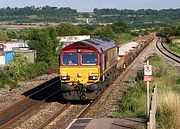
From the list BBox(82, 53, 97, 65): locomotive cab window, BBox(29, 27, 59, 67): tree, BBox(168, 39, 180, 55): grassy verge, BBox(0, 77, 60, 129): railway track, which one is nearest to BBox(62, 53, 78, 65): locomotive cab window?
BBox(82, 53, 97, 65): locomotive cab window

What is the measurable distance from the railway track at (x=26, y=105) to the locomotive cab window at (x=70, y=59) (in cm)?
237

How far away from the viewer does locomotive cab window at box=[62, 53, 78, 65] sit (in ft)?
67.7

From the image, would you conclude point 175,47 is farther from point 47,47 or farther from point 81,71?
point 81,71

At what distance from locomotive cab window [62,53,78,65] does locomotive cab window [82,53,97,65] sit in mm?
366

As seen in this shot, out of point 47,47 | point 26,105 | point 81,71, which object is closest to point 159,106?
point 81,71

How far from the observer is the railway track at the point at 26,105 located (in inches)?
703

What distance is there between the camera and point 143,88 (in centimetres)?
2255

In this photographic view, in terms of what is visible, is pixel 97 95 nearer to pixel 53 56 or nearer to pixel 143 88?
pixel 143 88

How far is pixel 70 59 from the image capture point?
20.7m

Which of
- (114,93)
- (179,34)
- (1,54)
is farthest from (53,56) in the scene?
(179,34)

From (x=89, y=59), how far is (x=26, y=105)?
374 centimetres

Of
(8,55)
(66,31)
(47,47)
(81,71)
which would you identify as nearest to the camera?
(81,71)

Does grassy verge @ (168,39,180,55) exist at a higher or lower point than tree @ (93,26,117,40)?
lower

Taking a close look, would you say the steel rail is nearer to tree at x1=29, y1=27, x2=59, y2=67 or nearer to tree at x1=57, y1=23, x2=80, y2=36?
tree at x1=29, y1=27, x2=59, y2=67
